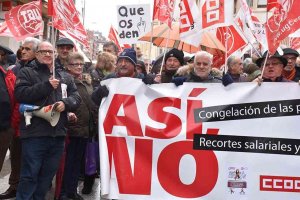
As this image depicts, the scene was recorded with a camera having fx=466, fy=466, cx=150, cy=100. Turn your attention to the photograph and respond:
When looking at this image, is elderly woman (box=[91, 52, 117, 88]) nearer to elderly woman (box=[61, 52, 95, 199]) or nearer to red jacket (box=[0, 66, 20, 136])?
elderly woman (box=[61, 52, 95, 199])

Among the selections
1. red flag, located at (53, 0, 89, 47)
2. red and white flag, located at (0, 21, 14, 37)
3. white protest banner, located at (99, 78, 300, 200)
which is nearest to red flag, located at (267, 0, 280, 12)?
white protest banner, located at (99, 78, 300, 200)

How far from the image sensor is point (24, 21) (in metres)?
7.55

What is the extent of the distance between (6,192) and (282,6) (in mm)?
3815

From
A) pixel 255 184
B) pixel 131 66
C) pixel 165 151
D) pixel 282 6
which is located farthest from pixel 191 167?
pixel 282 6

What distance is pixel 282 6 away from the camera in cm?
442

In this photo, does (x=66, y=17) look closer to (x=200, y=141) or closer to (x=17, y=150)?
(x=17, y=150)

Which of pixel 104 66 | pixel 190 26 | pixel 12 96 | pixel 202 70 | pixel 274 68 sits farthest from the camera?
pixel 104 66

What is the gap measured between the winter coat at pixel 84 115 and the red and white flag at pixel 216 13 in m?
1.63

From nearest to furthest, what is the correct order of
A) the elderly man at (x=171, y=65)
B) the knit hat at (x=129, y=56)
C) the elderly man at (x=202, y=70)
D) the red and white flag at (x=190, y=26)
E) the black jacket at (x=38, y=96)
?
the black jacket at (x=38, y=96) < the elderly man at (x=202, y=70) < the knit hat at (x=129, y=56) < the red and white flag at (x=190, y=26) < the elderly man at (x=171, y=65)

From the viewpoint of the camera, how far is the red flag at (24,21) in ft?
24.4

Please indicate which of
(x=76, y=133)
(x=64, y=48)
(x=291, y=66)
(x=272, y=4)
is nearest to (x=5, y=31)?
(x=64, y=48)

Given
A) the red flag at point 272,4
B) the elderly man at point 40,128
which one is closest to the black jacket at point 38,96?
the elderly man at point 40,128

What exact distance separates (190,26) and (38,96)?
2.04 m

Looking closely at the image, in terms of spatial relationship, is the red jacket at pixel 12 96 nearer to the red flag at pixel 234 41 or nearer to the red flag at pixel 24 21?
the red flag at pixel 24 21
